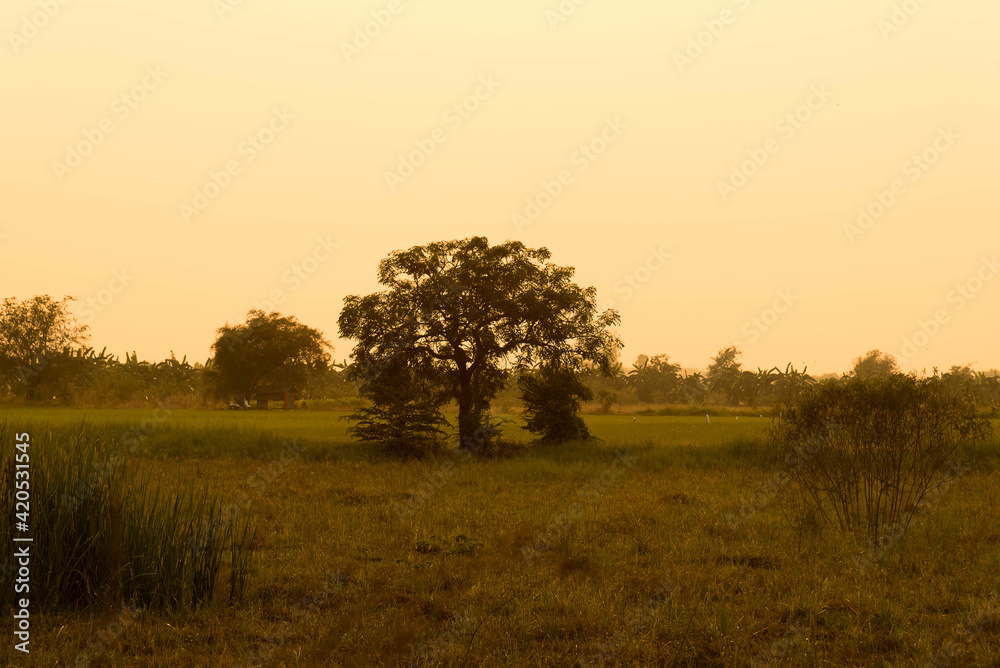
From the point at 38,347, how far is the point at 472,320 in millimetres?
54109

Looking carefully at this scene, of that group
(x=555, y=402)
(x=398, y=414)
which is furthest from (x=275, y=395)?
(x=555, y=402)

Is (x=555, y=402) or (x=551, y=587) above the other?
(x=555, y=402)

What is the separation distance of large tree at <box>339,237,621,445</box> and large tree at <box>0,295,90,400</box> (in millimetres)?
47737

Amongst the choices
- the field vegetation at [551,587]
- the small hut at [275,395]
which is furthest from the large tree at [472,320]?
the small hut at [275,395]

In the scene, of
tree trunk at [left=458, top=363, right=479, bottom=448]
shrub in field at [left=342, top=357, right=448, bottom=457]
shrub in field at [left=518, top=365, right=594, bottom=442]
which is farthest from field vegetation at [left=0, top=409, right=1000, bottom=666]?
shrub in field at [left=518, top=365, right=594, bottom=442]

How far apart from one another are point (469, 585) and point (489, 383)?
20.6 m

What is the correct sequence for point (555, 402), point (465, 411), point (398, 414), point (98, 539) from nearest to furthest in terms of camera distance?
point (98, 539) → point (398, 414) → point (465, 411) → point (555, 402)

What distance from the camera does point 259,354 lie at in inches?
2717

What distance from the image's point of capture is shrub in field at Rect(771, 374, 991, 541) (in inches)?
460

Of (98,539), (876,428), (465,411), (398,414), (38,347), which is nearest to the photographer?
(98,539)

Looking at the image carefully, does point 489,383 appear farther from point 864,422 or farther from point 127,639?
point 127,639

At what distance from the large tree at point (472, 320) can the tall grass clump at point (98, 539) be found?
2026cm

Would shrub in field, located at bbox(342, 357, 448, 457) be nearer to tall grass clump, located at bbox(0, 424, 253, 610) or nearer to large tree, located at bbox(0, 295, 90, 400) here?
tall grass clump, located at bbox(0, 424, 253, 610)

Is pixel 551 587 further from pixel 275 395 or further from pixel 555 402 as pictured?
pixel 275 395
